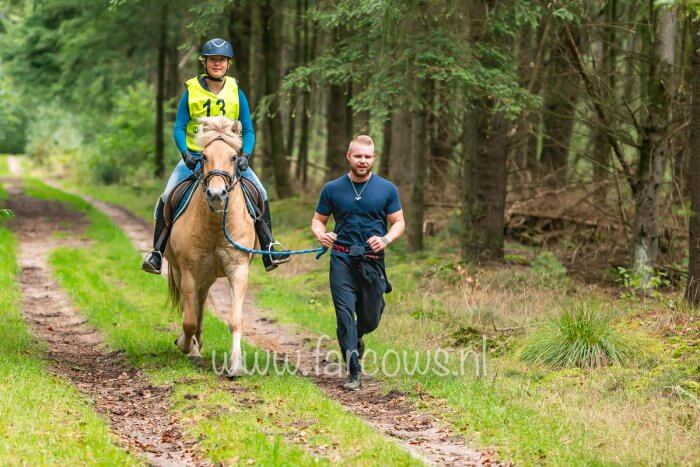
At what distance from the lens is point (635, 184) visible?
1578 centimetres

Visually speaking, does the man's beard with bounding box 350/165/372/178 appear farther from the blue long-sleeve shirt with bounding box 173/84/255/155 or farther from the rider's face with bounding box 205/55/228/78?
the rider's face with bounding box 205/55/228/78

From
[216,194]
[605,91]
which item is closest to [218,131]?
[216,194]

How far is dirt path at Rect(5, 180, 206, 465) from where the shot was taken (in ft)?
23.4

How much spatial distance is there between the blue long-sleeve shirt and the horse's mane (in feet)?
0.86

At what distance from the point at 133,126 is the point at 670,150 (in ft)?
95.3

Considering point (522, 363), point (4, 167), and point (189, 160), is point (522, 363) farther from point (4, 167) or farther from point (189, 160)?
point (4, 167)

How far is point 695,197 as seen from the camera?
10.9m

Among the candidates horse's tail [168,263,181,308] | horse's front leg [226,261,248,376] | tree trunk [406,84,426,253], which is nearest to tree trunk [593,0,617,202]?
tree trunk [406,84,426,253]

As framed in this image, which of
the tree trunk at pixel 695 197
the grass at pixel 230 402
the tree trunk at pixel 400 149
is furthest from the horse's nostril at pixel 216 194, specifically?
the tree trunk at pixel 400 149

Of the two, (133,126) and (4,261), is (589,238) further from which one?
(133,126)

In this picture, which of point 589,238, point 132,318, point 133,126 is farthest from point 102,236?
point 133,126

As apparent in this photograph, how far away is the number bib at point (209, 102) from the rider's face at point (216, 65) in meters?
0.18

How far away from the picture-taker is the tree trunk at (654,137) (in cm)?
1412

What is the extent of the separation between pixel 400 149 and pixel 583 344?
1114 centimetres
